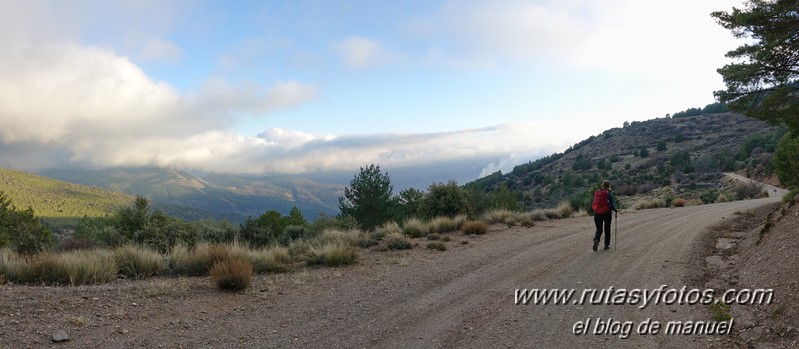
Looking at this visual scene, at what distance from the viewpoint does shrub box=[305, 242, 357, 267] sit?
468 inches

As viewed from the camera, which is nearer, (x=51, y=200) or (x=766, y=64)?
(x=766, y=64)

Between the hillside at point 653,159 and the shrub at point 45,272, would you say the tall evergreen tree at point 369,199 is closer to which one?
the hillside at point 653,159

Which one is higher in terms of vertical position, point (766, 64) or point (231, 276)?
point (766, 64)

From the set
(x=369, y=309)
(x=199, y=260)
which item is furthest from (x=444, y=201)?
(x=369, y=309)

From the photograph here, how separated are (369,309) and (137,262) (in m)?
6.17

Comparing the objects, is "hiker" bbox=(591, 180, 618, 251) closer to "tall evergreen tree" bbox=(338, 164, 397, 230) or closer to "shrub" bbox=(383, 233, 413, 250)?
"shrub" bbox=(383, 233, 413, 250)

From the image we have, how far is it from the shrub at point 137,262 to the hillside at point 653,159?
131ft

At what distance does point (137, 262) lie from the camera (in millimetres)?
10219

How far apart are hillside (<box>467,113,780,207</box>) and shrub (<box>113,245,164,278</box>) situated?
39883mm

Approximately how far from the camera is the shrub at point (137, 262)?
10055mm

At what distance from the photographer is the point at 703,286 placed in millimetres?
8273

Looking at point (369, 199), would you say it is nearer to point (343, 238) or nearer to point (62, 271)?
point (343, 238)

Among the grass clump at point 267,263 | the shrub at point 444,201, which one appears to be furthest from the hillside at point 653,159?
the grass clump at point 267,263

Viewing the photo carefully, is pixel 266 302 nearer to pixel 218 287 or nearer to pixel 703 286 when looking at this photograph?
pixel 218 287
